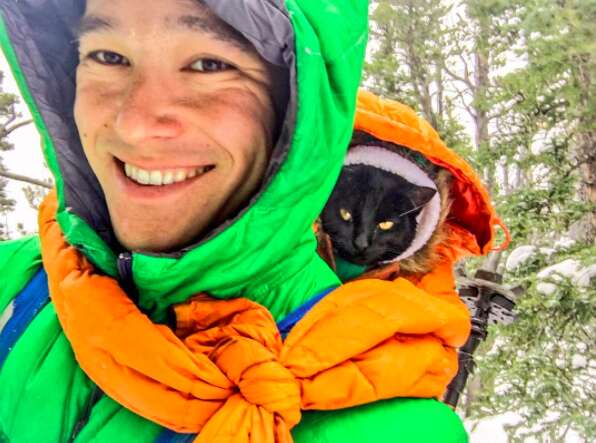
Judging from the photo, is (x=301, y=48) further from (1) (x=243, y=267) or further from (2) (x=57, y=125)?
(2) (x=57, y=125)

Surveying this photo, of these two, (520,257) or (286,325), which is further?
(520,257)

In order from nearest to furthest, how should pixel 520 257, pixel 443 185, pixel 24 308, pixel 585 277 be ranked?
1. pixel 24 308
2. pixel 443 185
3. pixel 585 277
4. pixel 520 257

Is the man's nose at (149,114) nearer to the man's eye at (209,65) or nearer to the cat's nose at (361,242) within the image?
the man's eye at (209,65)

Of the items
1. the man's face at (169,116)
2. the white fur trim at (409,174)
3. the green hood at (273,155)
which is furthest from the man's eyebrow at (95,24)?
the white fur trim at (409,174)

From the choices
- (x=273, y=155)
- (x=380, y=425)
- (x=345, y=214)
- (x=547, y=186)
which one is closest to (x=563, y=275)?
(x=547, y=186)

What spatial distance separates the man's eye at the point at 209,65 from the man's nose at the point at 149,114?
0.23 ft

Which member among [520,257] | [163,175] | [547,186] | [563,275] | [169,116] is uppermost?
[169,116]

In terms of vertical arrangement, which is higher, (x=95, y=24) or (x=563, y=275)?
(x=95, y=24)

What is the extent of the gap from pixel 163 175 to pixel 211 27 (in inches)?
11.2

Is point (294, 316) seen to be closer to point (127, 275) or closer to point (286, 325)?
point (286, 325)

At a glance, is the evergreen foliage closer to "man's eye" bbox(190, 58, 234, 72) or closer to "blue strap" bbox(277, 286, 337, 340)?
"blue strap" bbox(277, 286, 337, 340)

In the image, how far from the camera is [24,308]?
1.26m

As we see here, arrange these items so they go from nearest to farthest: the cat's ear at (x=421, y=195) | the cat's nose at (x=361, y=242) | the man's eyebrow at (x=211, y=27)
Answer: the man's eyebrow at (x=211, y=27)
the cat's ear at (x=421, y=195)
the cat's nose at (x=361, y=242)

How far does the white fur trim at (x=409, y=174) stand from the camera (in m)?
3.09
